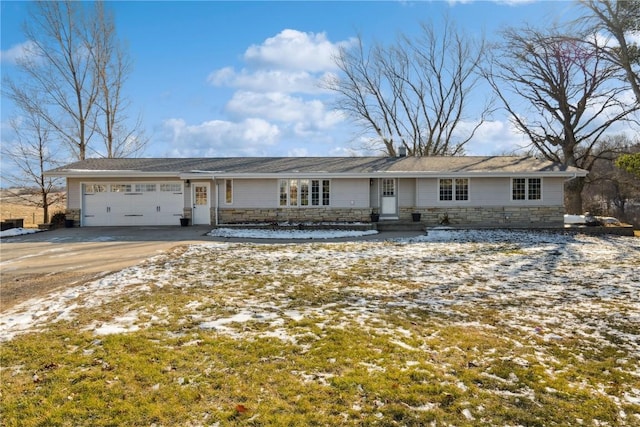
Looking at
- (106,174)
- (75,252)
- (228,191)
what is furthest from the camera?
(228,191)

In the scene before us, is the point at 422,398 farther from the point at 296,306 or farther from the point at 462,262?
the point at 462,262

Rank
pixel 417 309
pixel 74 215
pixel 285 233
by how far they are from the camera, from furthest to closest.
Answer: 1. pixel 74 215
2. pixel 285 233
3. pixel 417 309

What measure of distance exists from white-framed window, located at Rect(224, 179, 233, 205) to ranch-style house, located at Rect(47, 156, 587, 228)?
45 millimetres

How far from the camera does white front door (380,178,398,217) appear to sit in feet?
56.7

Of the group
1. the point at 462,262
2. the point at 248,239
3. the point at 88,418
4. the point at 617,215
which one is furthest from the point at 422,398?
the point at 617,215

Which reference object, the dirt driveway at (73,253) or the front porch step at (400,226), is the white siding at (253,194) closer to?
the dirt driveway at (73,253)

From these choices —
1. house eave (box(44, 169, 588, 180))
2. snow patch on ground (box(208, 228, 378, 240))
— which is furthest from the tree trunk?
snow patch on ground (box(208, 228, 378, 240))

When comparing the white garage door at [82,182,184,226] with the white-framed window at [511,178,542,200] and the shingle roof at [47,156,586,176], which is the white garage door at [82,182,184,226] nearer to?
the shingle roof at [47,156,586,176]

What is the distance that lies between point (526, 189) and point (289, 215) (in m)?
10.7

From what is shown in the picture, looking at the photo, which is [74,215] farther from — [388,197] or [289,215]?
[388,197]

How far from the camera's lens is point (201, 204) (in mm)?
17016

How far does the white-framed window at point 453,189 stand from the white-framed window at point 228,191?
30.7 ft

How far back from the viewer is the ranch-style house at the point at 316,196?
54.4 feet

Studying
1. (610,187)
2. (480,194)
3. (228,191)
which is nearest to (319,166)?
(228,191)
